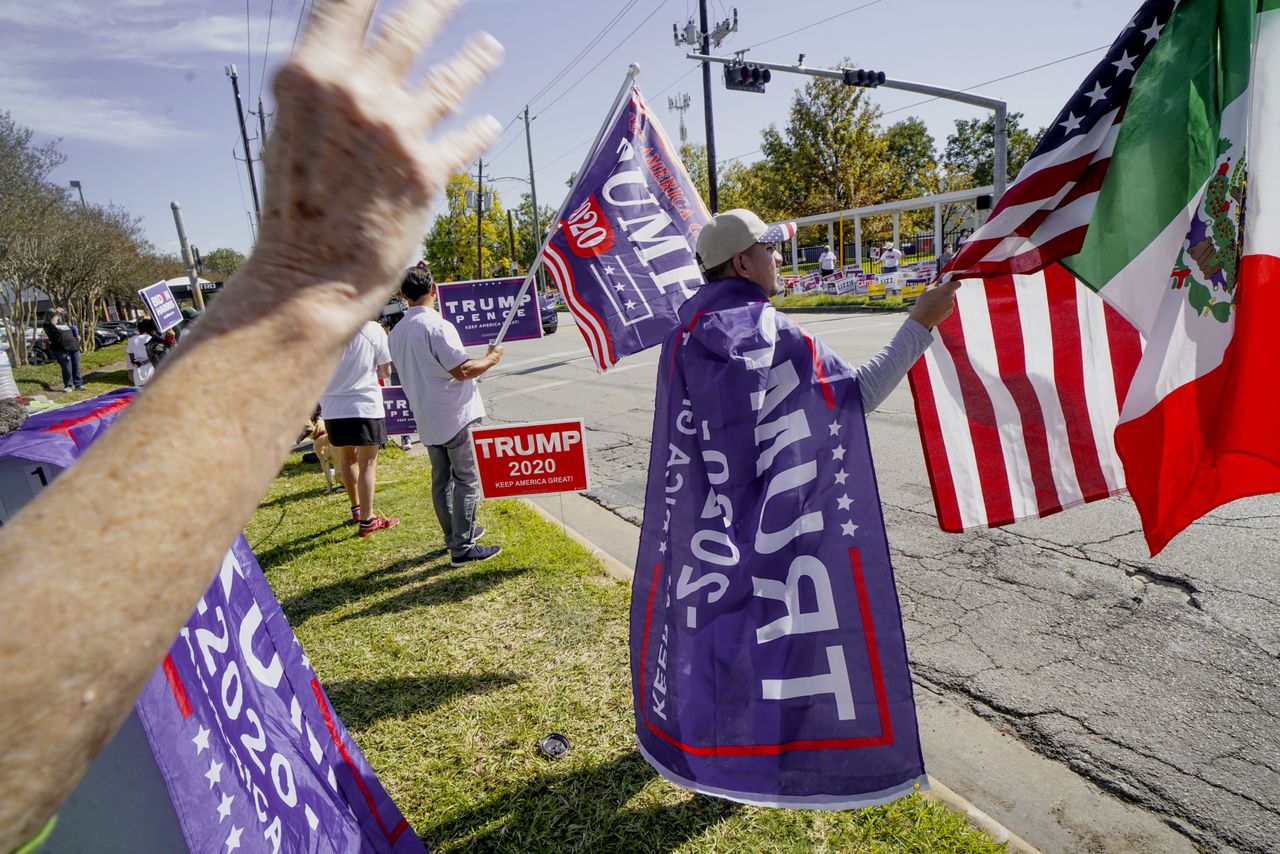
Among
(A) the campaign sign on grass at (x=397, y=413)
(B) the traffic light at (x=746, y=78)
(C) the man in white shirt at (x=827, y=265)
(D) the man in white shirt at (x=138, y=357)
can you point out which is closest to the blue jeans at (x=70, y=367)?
(D) the man in white shirt at (x=138, y=357)

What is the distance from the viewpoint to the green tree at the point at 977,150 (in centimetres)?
4434

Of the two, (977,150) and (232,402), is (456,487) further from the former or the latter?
(977,150)

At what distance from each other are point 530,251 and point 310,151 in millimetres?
54848

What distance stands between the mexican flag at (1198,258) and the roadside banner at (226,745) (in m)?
2.40

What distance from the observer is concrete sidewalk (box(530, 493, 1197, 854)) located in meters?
2.42

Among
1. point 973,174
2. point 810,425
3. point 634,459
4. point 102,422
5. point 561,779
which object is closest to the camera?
point 102,422

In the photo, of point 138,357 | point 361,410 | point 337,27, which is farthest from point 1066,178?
point 138,357

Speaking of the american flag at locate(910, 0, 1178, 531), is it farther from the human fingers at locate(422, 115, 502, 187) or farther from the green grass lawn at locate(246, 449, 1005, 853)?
the human fingers at locate(422, 115, 502, 187)

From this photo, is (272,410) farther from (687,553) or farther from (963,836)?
(963,836)

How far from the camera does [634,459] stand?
25.4 ft

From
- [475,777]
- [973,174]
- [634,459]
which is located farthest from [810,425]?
[973,174]

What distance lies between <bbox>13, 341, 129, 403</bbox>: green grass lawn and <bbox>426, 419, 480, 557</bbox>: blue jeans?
1580 centimetres

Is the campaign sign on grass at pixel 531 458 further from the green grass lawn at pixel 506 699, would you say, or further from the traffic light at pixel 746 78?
the traffic light at pixel 746 78

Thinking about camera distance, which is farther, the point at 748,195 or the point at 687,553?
the point at 748,195
